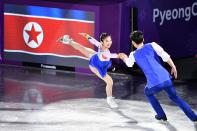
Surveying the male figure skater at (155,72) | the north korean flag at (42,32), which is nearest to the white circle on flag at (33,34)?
the north korean flag at (42,32)

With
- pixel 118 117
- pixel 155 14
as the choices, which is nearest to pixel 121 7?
pixel 155 14

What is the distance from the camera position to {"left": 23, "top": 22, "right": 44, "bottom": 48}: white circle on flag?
1284 centimetres

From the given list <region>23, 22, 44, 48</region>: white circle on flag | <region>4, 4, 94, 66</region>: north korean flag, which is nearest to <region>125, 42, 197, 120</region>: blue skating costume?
<region>4, 4, 94, 66</region>: north korean flag

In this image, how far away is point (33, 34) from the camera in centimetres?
1290

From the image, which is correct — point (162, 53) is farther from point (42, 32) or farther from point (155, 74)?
point (42, 32)

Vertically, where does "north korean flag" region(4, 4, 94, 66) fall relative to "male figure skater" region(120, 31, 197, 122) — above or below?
above

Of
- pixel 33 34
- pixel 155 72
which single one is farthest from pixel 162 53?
pixel 33 34

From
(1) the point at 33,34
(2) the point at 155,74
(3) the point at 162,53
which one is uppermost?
→ (1) the point at 33,34

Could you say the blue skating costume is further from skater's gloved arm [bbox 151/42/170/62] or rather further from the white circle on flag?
the white circle on flag

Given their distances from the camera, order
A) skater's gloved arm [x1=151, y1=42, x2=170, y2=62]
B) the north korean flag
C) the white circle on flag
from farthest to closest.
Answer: the white circle on flag, the north korean flag, skater's gloved arm [x1=151, y1=42, x2=170, y2=62]

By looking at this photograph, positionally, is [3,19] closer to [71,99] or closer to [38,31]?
[38,31]

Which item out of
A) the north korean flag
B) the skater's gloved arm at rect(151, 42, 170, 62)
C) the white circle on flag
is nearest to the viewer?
the skater's gloved arm at rect(151, 42, 170, 62)

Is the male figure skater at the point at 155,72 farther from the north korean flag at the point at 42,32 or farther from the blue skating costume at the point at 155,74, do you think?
the north korean flag at the point at 42,32

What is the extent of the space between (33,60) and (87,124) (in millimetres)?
4333
